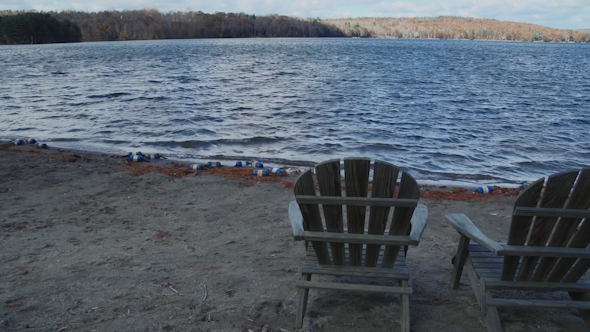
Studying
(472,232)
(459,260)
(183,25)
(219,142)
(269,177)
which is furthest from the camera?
(183,25)

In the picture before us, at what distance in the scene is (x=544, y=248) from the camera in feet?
9.48

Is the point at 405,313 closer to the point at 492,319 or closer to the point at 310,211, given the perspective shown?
the point at 492,319

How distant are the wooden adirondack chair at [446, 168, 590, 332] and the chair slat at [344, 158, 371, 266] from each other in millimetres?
791

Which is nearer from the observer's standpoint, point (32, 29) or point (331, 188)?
point (331, 188)

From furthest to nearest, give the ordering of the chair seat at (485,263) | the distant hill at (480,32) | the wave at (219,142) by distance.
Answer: the distant hill at (480,32) < the wave at (219,142) < the chair seat at (485,263)

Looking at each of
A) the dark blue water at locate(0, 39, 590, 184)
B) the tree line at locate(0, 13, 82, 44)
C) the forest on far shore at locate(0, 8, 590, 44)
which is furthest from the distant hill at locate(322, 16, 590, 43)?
the dark blue water at locate(0, 39, 590, 184)

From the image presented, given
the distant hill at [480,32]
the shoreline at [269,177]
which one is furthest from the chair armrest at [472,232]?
the distant hill at [480,32]

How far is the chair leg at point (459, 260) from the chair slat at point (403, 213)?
2.17ft

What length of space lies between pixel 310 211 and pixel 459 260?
1365 mm

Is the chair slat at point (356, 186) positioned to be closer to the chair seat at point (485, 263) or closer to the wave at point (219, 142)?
the chair seat at point (485, 263)

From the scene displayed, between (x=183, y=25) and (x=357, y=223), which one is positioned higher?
(x=183, y=25)

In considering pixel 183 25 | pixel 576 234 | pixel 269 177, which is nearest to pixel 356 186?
pixel 576 234

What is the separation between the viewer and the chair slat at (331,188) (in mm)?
2975

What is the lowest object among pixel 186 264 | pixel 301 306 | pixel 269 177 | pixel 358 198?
pixel 269 177
